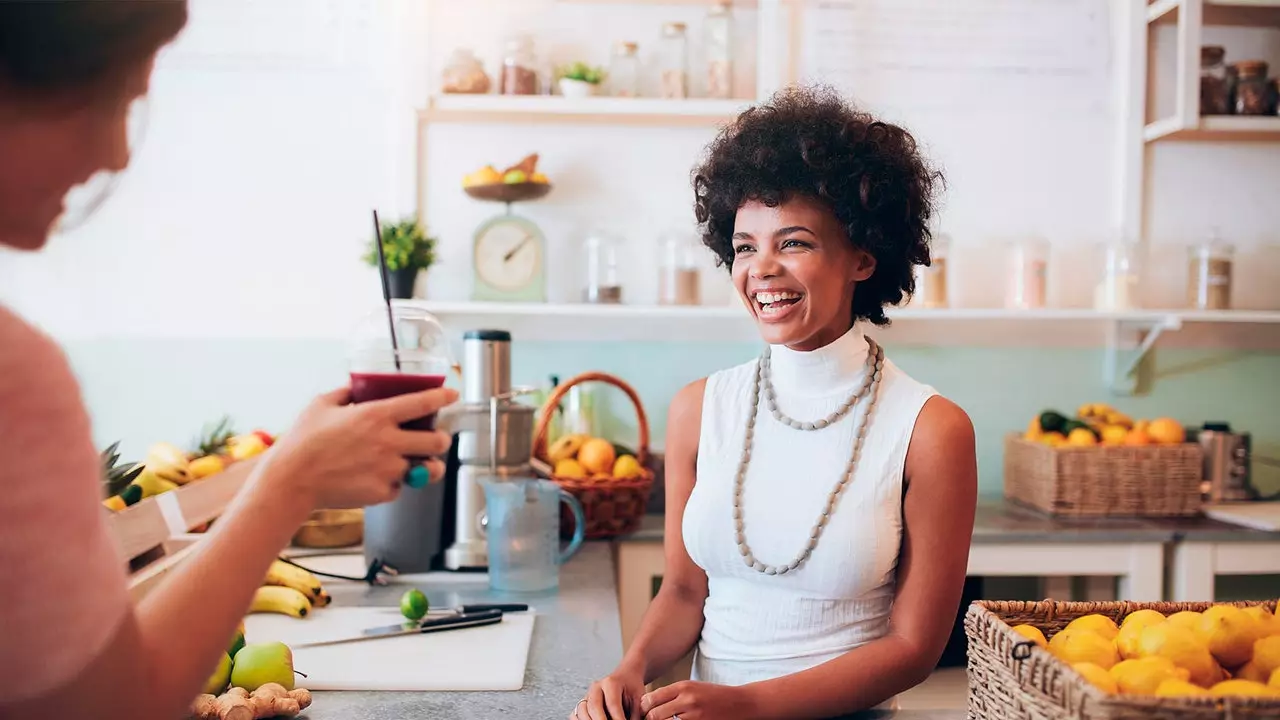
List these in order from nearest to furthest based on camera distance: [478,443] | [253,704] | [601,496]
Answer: [253,704] → [478,443] → [601,496]

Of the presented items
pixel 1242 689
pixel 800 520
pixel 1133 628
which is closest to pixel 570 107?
pixel 800 520

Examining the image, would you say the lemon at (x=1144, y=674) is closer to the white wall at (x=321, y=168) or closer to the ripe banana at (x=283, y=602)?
the ripe banana at (x=283, y=602)

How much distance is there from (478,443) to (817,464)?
88 cm

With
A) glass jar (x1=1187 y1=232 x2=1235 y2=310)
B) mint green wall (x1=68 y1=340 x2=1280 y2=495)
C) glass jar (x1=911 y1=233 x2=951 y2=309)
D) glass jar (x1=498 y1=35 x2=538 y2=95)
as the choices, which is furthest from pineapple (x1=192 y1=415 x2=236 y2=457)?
glass jar (x1=1187 y1=232 x2=1235 y2=310)

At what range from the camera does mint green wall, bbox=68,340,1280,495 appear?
2889 millimetres

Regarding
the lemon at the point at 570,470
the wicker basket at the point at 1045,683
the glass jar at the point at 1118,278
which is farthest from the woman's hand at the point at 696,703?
the glass jar at the point at 1118,278

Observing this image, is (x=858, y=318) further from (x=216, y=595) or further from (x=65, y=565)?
(x=65, y=565)

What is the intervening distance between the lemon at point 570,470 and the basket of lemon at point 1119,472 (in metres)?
1.25

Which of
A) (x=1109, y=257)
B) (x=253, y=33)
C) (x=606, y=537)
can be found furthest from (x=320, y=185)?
(x=1109, y=257)

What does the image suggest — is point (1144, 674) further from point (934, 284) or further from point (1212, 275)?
point (1212, 275)

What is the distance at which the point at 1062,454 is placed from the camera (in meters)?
2.60

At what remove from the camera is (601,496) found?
2.35 m

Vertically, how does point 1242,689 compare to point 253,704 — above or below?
above

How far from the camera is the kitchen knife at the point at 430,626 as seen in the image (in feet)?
5.13
